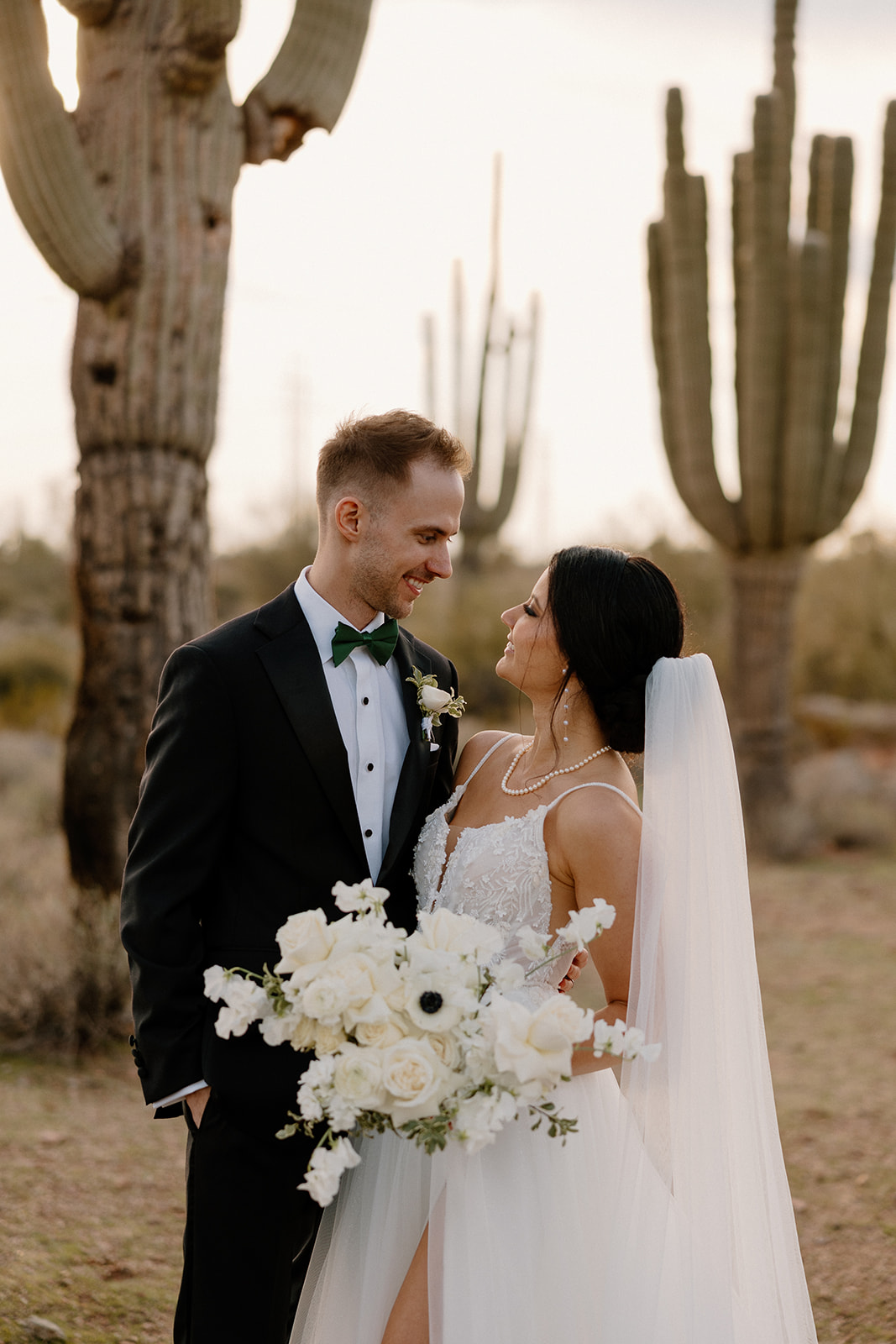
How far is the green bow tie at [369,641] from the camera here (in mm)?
2562

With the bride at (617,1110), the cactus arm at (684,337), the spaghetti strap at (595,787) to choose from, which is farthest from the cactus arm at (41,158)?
the cactus arm at (684,337)

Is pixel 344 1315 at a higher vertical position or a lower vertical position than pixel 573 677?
lower

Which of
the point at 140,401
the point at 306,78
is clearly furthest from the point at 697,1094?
the point at 306,78

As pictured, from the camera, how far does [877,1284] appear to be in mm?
3895

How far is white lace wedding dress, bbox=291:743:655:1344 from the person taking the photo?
2.31 metres

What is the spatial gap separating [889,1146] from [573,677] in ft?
11.7

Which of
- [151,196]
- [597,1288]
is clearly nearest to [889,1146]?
[597,1288]

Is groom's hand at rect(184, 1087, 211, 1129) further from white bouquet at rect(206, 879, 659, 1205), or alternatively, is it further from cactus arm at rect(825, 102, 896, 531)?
cactus arm at rect(825, 102, 896, 531)

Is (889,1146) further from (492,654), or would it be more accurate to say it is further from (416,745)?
(492,654)

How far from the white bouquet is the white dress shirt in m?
0.48

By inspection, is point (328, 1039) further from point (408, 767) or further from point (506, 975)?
point (408, 767)

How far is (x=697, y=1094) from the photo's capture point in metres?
2.47

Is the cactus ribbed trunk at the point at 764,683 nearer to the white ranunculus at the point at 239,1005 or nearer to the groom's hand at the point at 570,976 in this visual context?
the groom's hand at the point at 570,976

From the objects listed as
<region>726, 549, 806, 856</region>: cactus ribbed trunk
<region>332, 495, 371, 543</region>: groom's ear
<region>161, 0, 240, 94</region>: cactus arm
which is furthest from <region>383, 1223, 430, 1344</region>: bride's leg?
<region>726, 549, 806, 856</region>: cactus ribbed trunk
